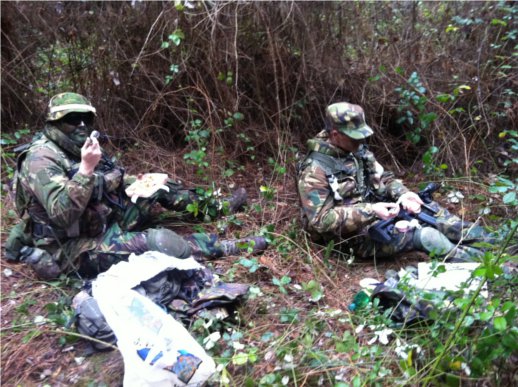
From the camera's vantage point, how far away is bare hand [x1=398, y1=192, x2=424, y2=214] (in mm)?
3391

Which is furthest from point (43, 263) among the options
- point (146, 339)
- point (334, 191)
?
point (334, 191)

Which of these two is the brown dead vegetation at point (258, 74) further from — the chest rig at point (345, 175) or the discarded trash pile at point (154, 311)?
the discarded trash pile at point (154, 311)

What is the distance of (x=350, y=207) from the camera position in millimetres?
3227

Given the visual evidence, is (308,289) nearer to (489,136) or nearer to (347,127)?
(347,127)

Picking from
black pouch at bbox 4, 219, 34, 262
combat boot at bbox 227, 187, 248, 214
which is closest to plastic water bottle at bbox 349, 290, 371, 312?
combat boot at bbox 227, 187, 248, 214

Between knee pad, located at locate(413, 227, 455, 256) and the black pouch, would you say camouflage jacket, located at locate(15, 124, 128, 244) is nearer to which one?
the black pouch

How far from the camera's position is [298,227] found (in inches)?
147

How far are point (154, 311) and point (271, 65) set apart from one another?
314 cm

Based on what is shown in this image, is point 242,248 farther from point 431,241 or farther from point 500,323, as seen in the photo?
point 500,323

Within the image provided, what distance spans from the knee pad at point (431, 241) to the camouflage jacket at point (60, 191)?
231cm

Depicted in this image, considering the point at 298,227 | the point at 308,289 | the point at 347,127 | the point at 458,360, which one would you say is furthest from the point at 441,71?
the point at 458,360

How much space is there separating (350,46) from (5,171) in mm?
4010

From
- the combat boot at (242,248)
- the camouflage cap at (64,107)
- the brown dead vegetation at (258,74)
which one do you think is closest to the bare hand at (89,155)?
the camouflage cap at (64,107)

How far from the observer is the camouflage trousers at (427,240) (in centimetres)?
324
